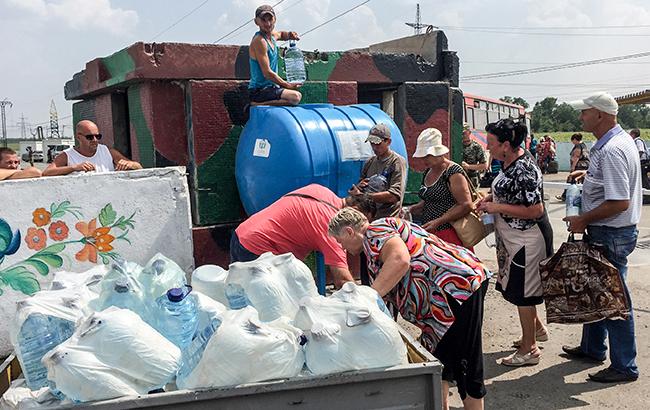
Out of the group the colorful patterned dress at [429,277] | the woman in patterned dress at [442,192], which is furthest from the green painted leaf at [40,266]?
the woman in patterned dress at [442,192]

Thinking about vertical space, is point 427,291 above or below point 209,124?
below

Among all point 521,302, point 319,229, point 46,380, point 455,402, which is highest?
point 319,229

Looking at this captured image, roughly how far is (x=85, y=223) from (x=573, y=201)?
355 centimetres

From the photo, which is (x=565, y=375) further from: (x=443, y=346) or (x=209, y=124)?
(x=209, y=124)

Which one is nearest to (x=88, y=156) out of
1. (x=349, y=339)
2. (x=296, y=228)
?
(x=296, y=228)

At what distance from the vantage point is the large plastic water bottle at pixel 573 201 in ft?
14.3

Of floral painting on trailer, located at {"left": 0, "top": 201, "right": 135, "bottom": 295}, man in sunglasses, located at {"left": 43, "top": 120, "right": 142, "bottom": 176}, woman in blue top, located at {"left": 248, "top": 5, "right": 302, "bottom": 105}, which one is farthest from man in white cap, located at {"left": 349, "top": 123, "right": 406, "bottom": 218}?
man in sunglasses, located at {"left": 43, "top": 120, "right": 142, "bottom": 176}

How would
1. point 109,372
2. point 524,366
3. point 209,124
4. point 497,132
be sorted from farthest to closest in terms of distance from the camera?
1. point 209,124
2. point 524,366
3. point 497,132
4. point 109,372

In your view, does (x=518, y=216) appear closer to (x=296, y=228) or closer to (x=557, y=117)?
(x=296, y=228)

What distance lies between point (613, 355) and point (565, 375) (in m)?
0.37

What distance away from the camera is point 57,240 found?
4543 mm

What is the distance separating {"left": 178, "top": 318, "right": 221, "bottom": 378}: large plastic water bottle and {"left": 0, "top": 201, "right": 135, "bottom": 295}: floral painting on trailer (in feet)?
8.02

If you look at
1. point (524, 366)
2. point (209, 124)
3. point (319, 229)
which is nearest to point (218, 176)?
point (209, 124)

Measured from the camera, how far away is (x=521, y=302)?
4383mm
